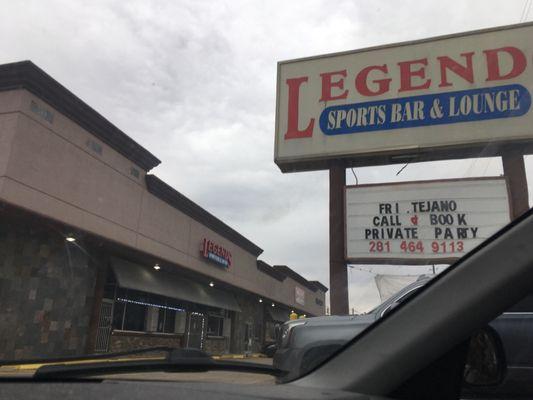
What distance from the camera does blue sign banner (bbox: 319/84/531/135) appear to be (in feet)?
36.3

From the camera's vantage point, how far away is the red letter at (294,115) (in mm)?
12094

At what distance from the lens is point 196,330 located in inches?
993

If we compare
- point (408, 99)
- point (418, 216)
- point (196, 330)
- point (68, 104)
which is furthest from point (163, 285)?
point (408, 99)

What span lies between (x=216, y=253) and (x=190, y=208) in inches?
140

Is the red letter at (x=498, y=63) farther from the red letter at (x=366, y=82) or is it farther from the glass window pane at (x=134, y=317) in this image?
the glass window pane at (x=134, y=317)

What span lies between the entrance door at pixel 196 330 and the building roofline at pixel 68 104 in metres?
9.59

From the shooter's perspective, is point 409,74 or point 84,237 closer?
point 409,74

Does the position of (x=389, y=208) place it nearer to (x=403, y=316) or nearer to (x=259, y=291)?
(x=403, y=316)

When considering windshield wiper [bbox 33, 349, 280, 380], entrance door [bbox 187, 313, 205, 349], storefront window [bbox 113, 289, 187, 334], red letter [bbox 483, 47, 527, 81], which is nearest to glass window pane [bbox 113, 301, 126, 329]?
storefront window [bbox 113, 289, 187, 334]

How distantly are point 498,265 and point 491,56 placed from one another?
1177cm

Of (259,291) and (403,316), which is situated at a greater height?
(259,291)

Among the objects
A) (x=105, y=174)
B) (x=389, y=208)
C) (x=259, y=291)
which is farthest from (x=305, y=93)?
(x=259, y=291)

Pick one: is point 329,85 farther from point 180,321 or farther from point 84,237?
point 180,321

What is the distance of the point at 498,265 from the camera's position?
52.6 inches
